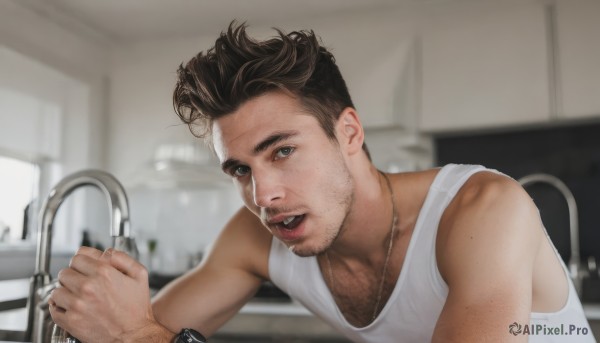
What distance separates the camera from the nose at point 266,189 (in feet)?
3.25

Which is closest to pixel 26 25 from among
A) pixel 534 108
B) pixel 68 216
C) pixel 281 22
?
pixel 68 216

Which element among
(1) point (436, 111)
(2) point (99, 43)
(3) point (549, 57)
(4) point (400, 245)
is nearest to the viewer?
(4) point (400, 245)

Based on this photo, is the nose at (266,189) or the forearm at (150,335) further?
the nose at (266,189)

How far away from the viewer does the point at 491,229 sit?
907 mm

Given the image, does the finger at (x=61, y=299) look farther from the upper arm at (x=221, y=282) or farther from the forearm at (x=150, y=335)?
the upper arm at (x=221, y=282)

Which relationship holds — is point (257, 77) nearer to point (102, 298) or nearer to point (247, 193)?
point (247, 193)

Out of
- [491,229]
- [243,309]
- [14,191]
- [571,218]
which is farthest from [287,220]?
[14,191]

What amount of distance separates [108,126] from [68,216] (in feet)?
2.22

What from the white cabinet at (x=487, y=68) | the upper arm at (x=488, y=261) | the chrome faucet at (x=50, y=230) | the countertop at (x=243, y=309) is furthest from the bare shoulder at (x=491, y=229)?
the white cabinet at (x=487, y=68)

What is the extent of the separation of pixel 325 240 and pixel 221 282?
33cm

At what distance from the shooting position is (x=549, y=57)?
9.53 ft

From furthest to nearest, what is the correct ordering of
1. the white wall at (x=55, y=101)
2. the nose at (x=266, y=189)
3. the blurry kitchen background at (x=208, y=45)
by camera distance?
the white wall at (x=55, y=101)
the blurry kitchen background at (x=208, y=45)
the nose at (x=266, y=189)

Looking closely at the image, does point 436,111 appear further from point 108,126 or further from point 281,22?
point 108,126

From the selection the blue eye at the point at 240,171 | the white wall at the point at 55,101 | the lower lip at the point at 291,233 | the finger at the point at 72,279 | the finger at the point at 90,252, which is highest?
the white wall at the point at 55,101
